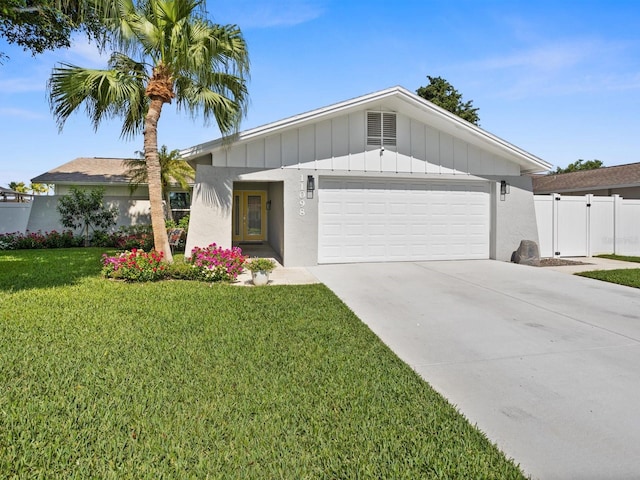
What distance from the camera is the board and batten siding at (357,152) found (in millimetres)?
10289

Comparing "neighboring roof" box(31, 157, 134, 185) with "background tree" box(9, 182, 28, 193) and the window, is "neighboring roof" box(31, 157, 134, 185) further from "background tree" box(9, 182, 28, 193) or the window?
"background tree" box(9, 182, 28, 193)

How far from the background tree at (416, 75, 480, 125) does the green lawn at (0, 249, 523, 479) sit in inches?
1067

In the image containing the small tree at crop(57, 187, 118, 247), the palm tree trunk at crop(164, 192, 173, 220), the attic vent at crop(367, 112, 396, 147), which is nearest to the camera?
the attic vent at crop(367, 112, 396, 147)

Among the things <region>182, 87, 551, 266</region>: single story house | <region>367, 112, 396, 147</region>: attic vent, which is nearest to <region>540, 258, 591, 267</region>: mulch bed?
<region>182, 87, 551, 266</region>: single story house

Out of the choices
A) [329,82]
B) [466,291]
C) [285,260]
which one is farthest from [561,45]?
[285,260]

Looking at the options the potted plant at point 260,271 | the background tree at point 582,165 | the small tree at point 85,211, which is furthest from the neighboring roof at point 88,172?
the background tree at point 582,165

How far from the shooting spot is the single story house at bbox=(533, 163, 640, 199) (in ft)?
60.1

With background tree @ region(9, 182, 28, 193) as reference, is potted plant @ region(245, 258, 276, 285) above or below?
below

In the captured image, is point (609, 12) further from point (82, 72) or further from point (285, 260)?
point (82, 72)

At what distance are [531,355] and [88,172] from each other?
20245 mm

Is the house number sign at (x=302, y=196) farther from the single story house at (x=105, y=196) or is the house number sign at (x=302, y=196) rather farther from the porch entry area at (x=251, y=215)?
the single story house at (x=105, y=196)

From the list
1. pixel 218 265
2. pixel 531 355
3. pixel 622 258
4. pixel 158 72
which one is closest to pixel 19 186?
pixel 158 72

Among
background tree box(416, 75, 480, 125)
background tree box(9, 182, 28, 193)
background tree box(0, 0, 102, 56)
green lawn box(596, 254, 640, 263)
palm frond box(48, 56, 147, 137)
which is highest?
background tree box(416, 75, 480, 125)

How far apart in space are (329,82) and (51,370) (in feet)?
40.4
